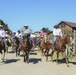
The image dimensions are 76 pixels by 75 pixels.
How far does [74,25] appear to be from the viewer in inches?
2872

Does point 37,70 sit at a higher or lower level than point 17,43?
lower

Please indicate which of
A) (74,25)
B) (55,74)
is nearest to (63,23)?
(74,25)

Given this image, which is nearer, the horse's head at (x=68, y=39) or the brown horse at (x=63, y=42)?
the horse's head at (x=68, y=39)

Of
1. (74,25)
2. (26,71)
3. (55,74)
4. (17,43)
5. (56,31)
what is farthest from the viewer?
(74,25)

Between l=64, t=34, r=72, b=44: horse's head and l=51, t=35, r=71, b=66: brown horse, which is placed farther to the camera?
l=51, t=35, r=71, b=66: brown horse

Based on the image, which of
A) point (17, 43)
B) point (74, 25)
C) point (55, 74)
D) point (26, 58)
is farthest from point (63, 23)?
point (55, 74)

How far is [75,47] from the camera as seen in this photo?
21984 millimetres

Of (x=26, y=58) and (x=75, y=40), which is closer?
(x=26, y=58)

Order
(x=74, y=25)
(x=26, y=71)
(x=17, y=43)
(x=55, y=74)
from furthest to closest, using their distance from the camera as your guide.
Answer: (x=74, y=25) → (x=17, y=43) → (x=26, y=71) → (x=55, y=74)

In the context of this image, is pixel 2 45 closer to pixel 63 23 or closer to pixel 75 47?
→ pixel 75 47

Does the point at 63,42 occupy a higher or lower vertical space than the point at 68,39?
lower

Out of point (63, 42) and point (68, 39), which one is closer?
point (68, 39)

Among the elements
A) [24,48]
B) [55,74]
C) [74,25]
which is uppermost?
[74,25]

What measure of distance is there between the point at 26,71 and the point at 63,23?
61.1 m
